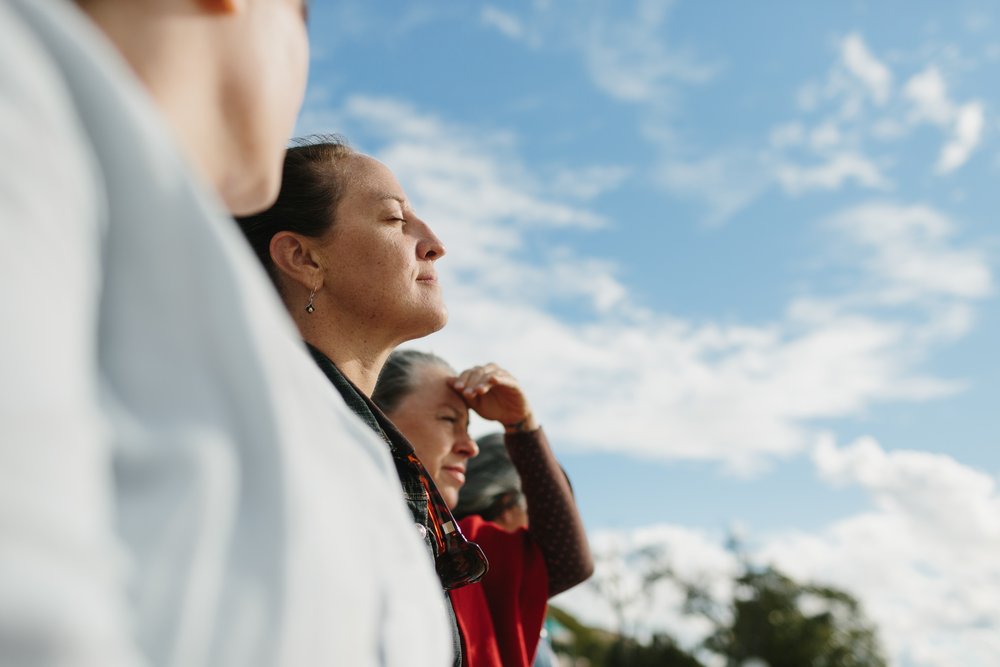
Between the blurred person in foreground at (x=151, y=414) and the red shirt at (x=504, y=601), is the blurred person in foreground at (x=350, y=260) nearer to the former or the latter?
the red shirt at (x=504, y=601)

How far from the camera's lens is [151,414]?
0.59 m

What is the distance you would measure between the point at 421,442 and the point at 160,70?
2.58 metres

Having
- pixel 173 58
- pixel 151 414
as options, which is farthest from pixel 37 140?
pixel 173 58

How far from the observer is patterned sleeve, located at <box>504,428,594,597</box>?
323cm

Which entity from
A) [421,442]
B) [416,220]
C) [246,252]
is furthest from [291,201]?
[246,252]

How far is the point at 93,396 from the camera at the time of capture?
0.56 m

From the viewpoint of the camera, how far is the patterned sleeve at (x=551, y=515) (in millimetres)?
3232

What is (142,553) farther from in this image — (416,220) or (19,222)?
(416,220)

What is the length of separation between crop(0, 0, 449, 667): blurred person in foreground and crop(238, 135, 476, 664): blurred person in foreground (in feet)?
5.31

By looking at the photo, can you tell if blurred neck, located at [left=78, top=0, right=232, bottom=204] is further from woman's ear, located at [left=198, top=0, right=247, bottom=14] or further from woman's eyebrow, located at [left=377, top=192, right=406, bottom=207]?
woman's eyebrow, located at [left=377, top=192, right=406, bottom=207]

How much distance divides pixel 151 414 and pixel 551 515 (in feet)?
9.10

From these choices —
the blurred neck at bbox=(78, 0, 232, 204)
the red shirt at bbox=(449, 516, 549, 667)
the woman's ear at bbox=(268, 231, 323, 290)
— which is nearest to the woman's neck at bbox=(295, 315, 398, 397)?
the woman's ear at bbox=(268, 231, 323, 290)

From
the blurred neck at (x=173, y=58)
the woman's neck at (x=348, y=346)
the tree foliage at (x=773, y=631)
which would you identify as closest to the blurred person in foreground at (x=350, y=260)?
the woman's neck at (x=348, y=346)

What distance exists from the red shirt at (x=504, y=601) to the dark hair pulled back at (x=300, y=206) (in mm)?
1162
